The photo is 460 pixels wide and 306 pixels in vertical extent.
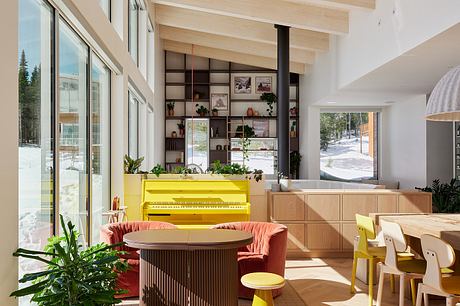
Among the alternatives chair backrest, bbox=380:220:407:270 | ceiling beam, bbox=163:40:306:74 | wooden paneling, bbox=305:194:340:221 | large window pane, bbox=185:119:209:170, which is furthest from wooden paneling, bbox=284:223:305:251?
ceiling beam, bbox=163:40:306:74

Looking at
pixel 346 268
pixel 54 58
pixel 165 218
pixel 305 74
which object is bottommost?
pixel 346 268

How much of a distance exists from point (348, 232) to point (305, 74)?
19.4ft

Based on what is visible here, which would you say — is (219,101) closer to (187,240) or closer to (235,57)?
(235,57)

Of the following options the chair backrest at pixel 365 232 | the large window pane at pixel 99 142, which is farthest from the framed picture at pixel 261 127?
the chair backrest at pixel 365 232

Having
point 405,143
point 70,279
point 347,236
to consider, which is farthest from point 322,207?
point 70,279

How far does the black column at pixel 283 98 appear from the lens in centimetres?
909

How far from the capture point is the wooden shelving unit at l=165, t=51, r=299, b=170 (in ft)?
42.4

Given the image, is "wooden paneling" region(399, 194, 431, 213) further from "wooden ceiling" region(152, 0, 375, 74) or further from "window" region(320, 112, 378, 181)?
"window" region(320, 112, 378, 181)

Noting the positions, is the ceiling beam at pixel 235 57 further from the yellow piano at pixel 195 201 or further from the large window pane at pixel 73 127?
the large window pane at pixel 73 127

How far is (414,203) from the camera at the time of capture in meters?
7.30

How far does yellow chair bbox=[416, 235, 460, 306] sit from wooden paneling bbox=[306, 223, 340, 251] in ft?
11.9

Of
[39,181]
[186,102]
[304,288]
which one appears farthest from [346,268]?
[186,102]

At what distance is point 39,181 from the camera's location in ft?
11.5

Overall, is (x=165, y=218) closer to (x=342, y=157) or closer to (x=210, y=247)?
(x=210, y=247)
